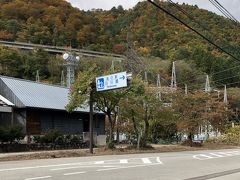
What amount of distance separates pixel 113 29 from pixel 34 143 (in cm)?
4132

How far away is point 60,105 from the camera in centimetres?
3981

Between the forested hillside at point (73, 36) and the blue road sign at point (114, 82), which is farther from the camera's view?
the forested hillside at point (73, 36)

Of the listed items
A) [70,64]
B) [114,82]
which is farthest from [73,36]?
[114,82]

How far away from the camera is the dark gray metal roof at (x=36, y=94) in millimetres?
36328

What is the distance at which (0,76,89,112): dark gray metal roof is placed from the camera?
3633 cm

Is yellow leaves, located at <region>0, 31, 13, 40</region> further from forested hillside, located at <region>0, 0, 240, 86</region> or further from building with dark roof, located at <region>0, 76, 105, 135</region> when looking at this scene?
building with dark roof, located at <region>0, 76, 105, 135</region>

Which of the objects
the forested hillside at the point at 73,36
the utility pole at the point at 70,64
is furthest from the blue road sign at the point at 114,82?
the utility pole at the point at 70,64

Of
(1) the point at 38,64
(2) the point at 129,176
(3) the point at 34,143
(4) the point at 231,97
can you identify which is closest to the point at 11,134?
(3) the point at 34,143

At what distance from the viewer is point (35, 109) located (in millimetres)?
36781

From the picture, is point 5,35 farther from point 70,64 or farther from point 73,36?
point 70,64

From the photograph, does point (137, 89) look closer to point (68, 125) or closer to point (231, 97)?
point (68, 125)

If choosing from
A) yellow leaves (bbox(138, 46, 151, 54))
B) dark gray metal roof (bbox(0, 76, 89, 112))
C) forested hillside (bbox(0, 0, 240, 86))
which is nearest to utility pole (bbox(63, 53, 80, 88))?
forested hillside (bbox(0, 0, 240, 86))

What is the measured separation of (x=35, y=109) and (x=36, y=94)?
2.53 metres

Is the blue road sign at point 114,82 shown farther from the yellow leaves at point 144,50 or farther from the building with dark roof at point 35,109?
the yellow leaves at point 144,50
